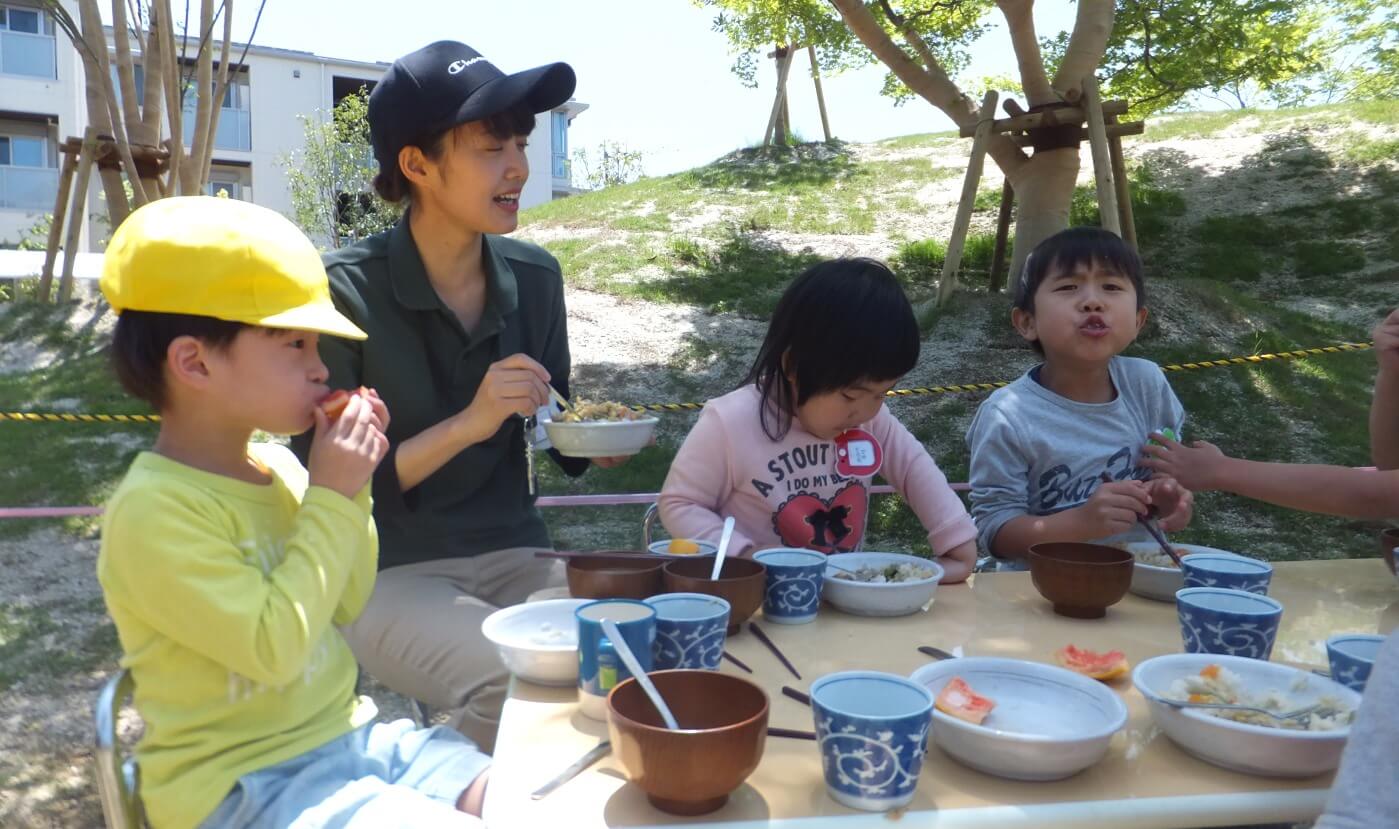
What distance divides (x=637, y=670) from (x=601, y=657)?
4.8 inches

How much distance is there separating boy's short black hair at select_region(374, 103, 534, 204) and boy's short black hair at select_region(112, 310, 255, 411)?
849 millimetres

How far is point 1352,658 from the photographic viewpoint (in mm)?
1366

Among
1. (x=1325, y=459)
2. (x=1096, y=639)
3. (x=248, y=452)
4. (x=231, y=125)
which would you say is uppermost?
(x=231, y=125)

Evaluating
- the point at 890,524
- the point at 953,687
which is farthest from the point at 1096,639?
the point at 890,524

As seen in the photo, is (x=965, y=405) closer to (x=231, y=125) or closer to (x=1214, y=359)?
(x=1214, y=359)

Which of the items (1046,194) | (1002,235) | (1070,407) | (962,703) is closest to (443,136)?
(962,703)

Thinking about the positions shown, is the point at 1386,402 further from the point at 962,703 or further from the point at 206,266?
the point at 206,266

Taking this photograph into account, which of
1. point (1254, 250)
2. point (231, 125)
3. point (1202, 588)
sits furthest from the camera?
point (231, 125)

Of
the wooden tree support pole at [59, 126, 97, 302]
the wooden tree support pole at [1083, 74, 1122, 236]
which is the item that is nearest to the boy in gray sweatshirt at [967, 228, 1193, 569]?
the wooden tree support pole at [1083, 74, 1122, 236]

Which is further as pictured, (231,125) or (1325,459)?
(231,125)

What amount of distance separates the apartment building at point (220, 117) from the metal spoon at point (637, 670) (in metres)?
19.3

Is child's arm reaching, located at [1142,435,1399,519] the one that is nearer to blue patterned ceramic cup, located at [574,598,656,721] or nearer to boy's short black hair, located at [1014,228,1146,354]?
boy's short black hair, located at [1014,228,1146,354]

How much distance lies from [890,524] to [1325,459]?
107 inches

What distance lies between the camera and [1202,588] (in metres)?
1.68
